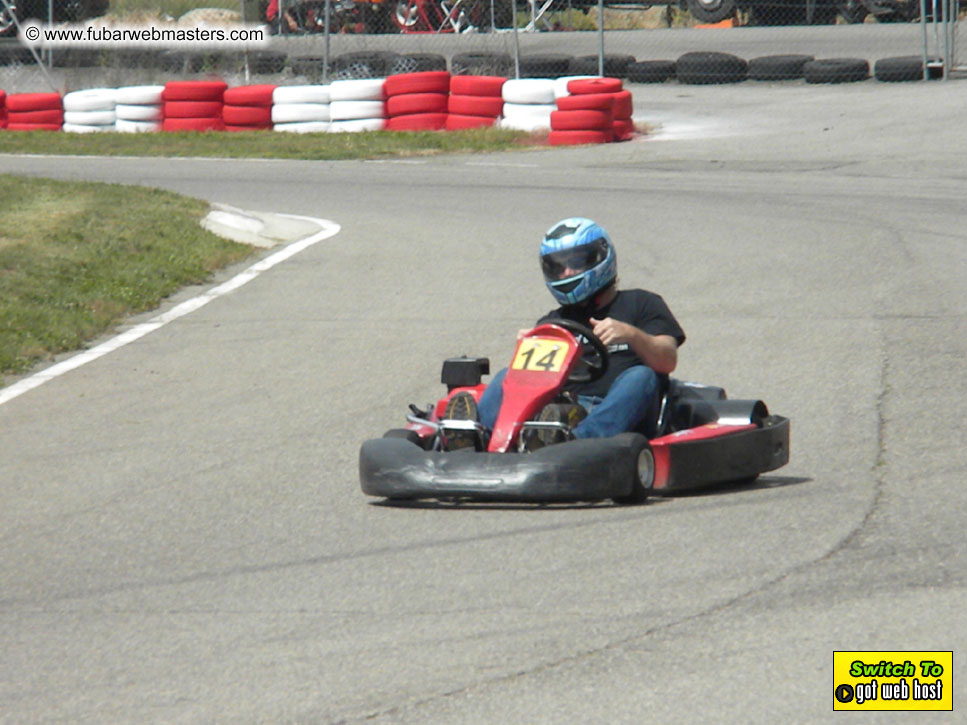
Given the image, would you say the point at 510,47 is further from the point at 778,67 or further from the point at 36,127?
the point at 36,127

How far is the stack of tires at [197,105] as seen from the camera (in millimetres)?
22109

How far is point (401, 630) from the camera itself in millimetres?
4172

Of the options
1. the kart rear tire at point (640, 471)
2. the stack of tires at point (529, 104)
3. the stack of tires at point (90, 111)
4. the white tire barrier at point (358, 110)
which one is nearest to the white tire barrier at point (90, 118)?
the stack of tires at point (90, 111)

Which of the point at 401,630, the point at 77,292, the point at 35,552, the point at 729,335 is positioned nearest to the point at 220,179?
the point at 77,292

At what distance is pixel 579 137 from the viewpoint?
19.4 meters

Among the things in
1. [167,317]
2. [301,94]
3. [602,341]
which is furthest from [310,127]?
[602,341]

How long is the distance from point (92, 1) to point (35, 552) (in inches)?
949

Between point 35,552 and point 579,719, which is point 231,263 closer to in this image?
point 35,552

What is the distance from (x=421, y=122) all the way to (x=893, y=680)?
711 inches

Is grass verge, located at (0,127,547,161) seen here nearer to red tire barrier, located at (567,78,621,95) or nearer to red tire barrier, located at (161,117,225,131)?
red tire barrier, located at (161,117,225,131)

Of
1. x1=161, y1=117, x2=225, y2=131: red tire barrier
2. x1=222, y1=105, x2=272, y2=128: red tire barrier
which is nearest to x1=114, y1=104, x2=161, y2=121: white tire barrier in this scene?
x1=161, y1=117, x2=225, y2=131: red tire barrier

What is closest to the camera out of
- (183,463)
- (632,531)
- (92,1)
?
(632,531)

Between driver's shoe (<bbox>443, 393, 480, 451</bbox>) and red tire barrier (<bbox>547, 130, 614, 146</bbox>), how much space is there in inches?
541

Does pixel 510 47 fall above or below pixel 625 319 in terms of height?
above
